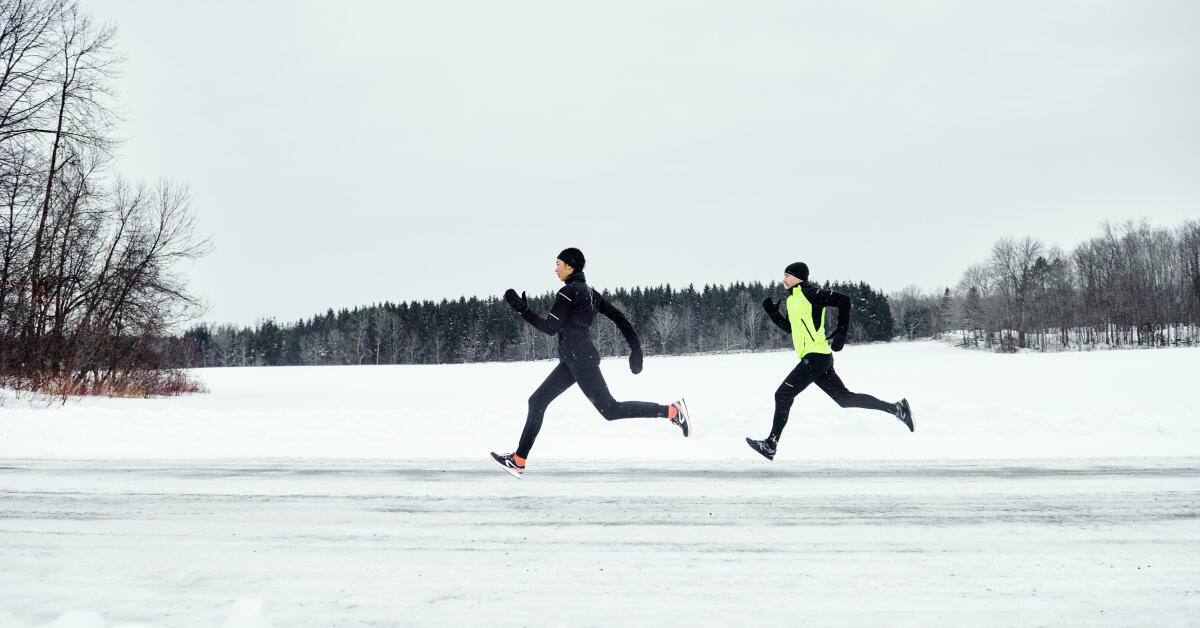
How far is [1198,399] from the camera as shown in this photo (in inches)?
351

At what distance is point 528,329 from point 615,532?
83143 mm

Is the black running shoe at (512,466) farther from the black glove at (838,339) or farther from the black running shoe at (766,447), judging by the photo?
the black glove at (838,339)

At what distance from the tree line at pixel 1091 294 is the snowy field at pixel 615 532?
70.2 metres

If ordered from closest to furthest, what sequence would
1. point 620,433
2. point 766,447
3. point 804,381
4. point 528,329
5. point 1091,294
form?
point 766,447
point 804,381
point 620,433
point 1091,294
point 528,329

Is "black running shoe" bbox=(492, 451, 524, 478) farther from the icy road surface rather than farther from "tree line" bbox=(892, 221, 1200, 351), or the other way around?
"tree line" bbox=(892, 221, 1200, 351)

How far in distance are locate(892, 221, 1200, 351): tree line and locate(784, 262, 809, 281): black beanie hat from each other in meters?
69.4

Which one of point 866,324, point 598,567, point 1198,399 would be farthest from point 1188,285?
point 598,567

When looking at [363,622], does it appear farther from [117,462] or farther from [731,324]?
[731,324]

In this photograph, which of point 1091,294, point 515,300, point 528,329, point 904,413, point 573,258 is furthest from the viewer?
point 528,329

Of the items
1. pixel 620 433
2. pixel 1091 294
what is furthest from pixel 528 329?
pixel 620 433

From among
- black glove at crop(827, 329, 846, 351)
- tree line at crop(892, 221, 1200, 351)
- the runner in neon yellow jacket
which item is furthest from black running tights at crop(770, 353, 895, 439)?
tree line at crop(892, 221, 1200, 351)

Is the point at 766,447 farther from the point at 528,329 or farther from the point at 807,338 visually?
the point at 528,329

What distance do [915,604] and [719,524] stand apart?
51.4 inches

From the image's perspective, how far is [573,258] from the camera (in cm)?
547
